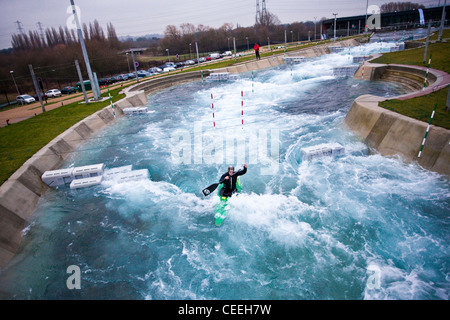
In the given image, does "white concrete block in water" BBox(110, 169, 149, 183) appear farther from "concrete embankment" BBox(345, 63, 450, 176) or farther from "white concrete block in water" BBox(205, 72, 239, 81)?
"white concrete block in water" BBox(205, 72, 239, 81)

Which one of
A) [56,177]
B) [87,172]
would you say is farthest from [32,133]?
[87,172]

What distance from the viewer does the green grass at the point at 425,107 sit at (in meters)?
9.56

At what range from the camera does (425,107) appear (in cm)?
1116

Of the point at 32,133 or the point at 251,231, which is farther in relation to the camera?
the point at 32,133

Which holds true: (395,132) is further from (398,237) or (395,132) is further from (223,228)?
(223,228)

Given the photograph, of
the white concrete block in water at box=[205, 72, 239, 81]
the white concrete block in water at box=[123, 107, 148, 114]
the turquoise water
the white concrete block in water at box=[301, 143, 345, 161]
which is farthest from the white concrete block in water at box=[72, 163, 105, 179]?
the white concrete block in water at box=[205, 72, 239, 81]

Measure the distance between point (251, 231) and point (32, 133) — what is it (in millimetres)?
13951

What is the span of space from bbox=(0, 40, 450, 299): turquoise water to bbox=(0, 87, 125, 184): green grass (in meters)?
1.72

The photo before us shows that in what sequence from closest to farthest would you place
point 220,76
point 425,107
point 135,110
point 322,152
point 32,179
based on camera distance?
1. point 32,179
2. point 322,152
3. point 425,107
4. point 135,110
5. point 220,76

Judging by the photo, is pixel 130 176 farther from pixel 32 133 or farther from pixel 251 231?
pixel 32 133

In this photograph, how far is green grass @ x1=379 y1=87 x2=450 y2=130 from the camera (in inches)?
376

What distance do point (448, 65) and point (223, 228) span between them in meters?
20.9
